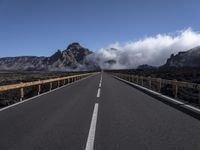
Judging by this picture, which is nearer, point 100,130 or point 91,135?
point 91,135

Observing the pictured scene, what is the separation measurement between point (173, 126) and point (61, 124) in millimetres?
3038

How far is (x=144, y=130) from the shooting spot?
7.92 meters

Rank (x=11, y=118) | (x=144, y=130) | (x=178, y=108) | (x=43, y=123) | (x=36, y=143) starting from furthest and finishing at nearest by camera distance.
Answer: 1. (x=178, y=108)
2. (x=11, y=118)
3. (x=43, y=123)
4. (x=144, y=130)
5. (x=36, y=143)

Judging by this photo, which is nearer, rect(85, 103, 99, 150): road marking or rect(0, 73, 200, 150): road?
rect(85, 103, 99, 150): road marking

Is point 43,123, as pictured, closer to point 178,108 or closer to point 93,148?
point 93,148

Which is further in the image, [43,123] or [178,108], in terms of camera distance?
[178,108]

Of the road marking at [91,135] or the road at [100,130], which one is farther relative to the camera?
the road at [100,130]

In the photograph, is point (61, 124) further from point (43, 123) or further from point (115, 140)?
point (115, 140)

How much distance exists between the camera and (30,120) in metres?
9.57

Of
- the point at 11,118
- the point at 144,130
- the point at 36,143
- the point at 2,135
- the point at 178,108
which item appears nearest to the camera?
the point at 36,143

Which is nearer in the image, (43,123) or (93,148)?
(93,148)

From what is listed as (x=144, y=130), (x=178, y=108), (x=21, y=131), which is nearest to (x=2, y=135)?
(x=21, y=131)

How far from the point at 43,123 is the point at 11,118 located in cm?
146

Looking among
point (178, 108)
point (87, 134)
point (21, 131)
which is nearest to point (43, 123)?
point (21, 131)
